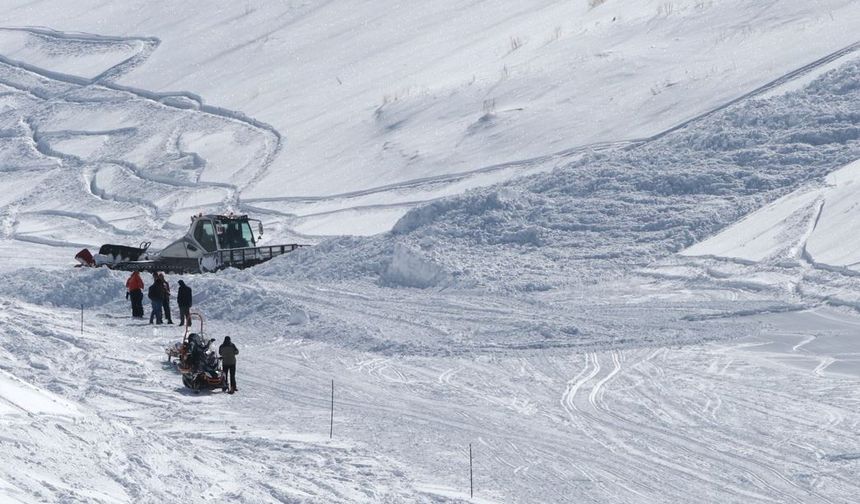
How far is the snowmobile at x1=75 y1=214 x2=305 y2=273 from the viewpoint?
25.9 metres

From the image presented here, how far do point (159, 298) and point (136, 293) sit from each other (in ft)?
2.56

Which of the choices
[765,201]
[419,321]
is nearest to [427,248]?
[419,321]

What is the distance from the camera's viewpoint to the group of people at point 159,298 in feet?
67.8

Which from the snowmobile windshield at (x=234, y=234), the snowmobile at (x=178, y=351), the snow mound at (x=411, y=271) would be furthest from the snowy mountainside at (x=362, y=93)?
the snowmobile at (x=178, y=351)

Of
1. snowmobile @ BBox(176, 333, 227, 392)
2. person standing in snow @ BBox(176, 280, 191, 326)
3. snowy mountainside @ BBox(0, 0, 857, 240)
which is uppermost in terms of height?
snowy mountainside @ BBox(0, 0, 857, 240)

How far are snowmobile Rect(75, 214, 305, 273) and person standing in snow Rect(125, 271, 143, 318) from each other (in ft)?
13.5

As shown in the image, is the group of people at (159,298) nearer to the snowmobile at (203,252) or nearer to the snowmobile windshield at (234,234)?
the snowmobile at (203,252)

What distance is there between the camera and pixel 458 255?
24406 mm

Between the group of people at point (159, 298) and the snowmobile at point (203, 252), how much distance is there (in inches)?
166

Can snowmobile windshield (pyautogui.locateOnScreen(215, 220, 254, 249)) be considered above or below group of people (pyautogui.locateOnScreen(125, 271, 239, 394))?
above

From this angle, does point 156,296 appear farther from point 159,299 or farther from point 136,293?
point 136,293

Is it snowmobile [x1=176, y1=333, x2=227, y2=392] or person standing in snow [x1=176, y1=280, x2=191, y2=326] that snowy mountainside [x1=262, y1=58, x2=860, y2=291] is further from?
snowmobile [x1=176, y1=333, x2=227, y2=392]

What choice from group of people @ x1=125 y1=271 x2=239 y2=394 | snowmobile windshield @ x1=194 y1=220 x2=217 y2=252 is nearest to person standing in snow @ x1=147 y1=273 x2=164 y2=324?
group of people @ x1=125 y1=271 x2=239 y2=394

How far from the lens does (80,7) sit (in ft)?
188
